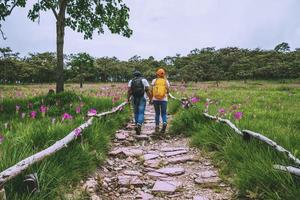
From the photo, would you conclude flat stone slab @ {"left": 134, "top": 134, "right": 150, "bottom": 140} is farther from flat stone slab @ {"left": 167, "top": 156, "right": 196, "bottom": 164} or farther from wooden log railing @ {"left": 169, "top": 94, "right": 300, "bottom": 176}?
flat stone slab @ {"left": 167, "top": 156, "right": 196, "bottom": 164}

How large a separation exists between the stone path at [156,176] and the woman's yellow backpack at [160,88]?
222 centimetres

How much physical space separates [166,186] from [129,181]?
62 cm

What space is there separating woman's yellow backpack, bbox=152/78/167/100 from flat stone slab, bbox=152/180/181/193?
16.6 feet

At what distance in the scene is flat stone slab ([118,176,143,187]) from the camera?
529 cm

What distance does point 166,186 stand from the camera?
5.13 metres

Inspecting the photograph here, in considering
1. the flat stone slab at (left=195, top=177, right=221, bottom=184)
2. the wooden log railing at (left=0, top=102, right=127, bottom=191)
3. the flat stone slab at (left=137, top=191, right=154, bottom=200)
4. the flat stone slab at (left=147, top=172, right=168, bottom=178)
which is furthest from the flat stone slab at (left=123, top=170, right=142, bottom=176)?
Result: the wooden log railing at (left=0, top=102, right=127, bottom=191)

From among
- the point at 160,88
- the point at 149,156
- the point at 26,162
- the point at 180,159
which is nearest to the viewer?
the point at 26,162

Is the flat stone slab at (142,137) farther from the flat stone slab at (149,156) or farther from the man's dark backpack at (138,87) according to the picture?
the flat stone slab at (149,156)

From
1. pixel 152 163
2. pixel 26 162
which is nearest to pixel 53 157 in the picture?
pixel 26 162

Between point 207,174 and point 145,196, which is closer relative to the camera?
point 145,196

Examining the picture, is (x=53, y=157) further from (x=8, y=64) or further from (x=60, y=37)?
(x=8, y=64)

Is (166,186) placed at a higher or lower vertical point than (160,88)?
lower

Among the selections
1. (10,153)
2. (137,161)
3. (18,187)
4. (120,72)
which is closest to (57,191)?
(18,187)

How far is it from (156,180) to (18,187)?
7.96 feet
